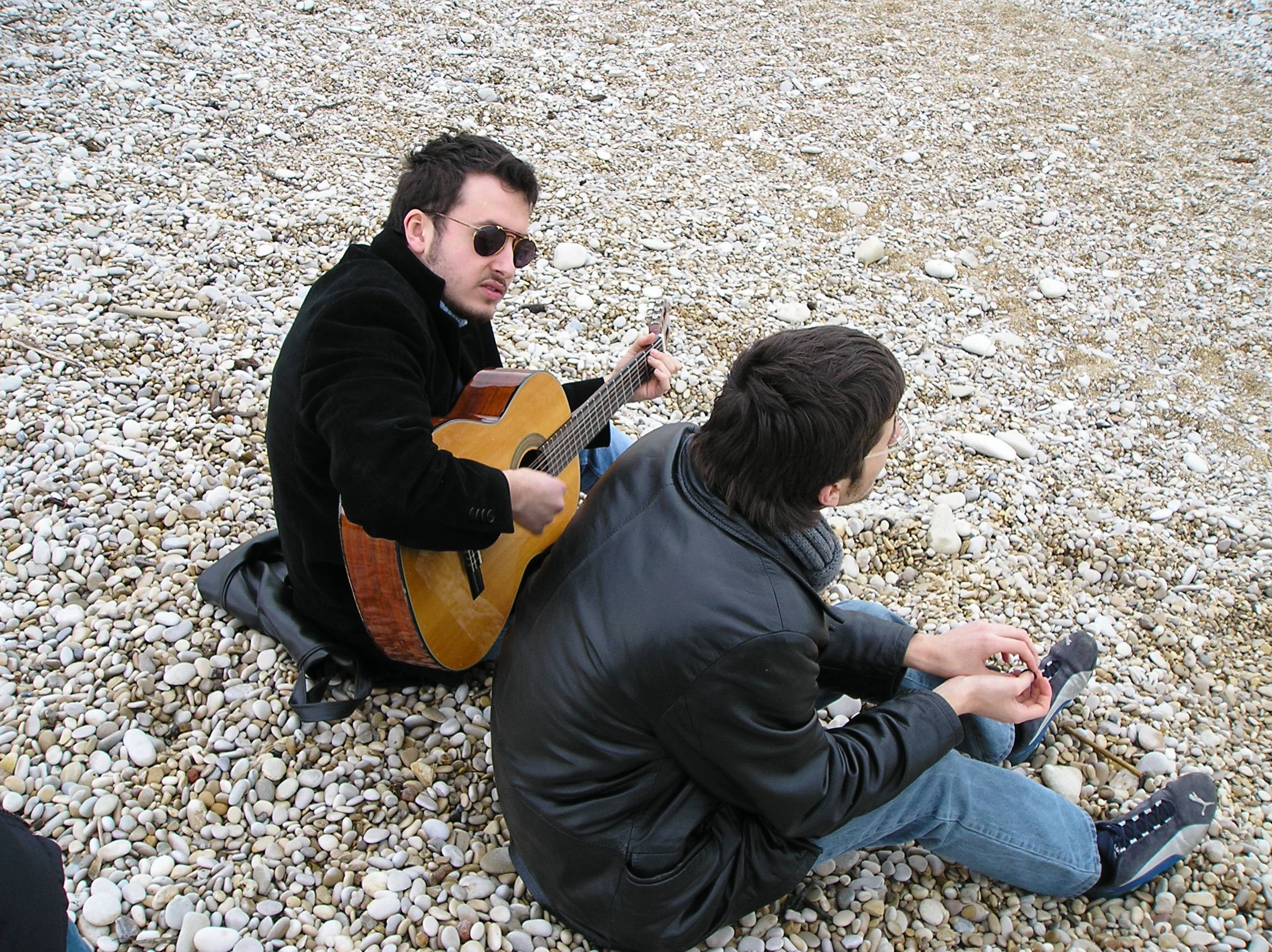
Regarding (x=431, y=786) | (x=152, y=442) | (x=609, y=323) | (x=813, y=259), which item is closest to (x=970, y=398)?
(x=813, y=259)

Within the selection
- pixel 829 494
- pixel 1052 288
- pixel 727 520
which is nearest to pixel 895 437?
pixel 829 494

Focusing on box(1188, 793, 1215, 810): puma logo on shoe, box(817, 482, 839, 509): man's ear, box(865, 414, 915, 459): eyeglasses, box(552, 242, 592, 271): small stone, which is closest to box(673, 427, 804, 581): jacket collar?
box(817, 482, 839, 509): man's ear

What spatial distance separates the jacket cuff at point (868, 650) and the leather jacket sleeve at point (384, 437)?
115 centimetres

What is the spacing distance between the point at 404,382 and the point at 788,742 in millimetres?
1332

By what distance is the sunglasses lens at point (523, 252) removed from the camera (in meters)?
3.02

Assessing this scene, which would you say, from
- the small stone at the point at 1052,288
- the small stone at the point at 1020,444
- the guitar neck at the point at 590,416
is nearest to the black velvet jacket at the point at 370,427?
the guitar neck at the point at 590,416

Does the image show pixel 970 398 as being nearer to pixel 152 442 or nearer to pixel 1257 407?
pixel 1257 407

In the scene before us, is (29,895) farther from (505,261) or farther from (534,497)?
(505,261)

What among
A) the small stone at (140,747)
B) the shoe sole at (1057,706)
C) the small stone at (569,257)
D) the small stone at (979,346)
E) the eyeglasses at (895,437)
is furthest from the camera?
the small stone at (569,257)

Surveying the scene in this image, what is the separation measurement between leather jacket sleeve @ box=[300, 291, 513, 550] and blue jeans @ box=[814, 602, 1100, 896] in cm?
138

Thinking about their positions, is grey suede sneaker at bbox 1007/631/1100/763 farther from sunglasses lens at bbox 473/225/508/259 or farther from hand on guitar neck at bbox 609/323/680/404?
sunglasses lens at bbox 473/225/508/259

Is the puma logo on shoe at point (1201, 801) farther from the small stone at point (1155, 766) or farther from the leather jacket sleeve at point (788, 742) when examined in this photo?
the leather jacket sleeve at point (788, 742)

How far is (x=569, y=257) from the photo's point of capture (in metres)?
5.78

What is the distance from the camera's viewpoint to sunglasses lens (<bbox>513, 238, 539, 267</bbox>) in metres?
3.02
